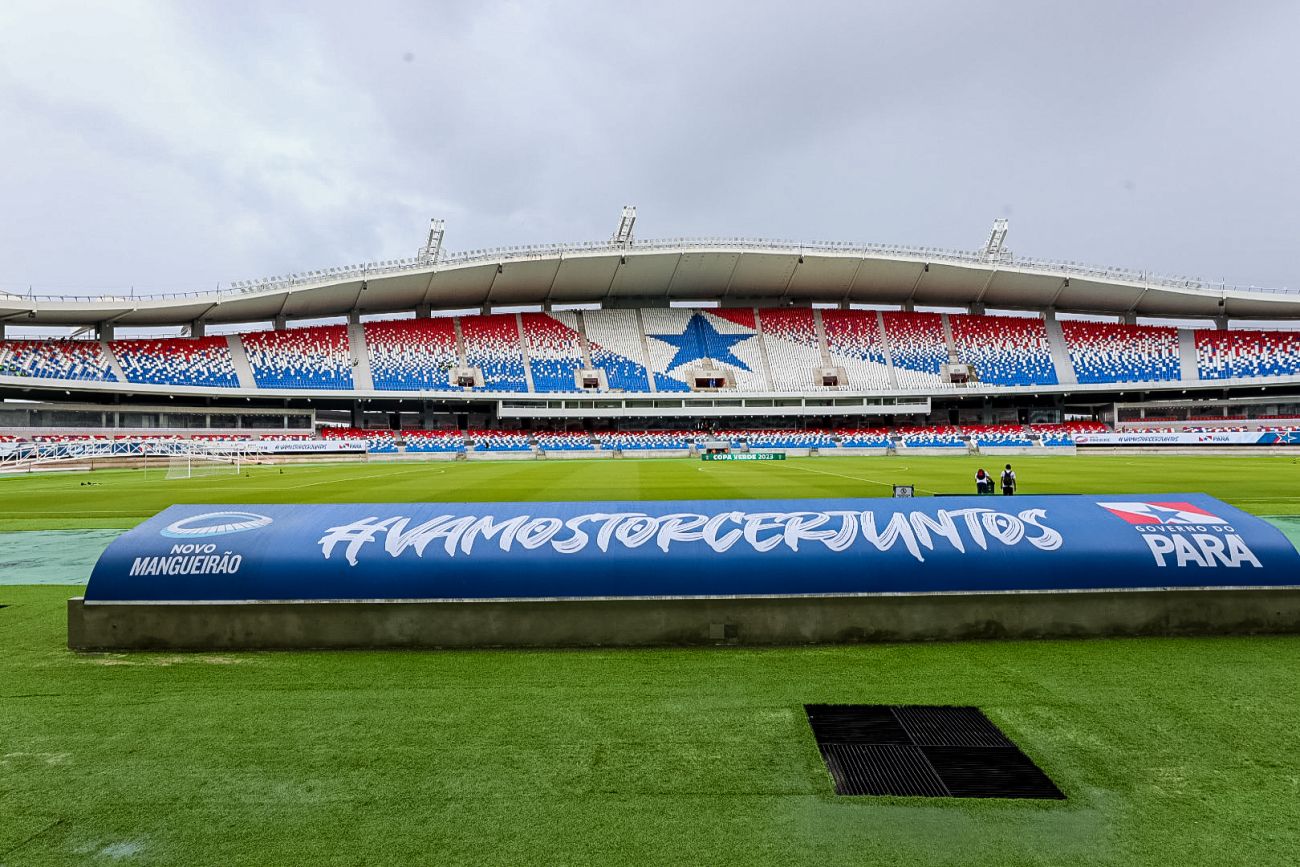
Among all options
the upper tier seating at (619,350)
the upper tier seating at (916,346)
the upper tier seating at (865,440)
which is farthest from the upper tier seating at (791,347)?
the upper tier seating at (619,350)

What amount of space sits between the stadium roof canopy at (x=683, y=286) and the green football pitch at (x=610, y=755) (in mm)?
60405

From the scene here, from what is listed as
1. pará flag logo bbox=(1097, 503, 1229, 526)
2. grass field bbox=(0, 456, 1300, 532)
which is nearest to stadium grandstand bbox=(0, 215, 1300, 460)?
grass field bbox=(0, 456, 1300, 532)

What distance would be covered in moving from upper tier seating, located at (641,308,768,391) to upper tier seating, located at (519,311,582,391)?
8.17 metres

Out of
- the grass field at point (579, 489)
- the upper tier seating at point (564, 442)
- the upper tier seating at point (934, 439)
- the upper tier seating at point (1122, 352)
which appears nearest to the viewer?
the grass field at point (579, 489)

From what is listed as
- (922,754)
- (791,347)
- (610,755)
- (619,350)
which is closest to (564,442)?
(619,350)

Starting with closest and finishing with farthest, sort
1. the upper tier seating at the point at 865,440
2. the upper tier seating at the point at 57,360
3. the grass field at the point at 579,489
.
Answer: the grass field at the point at 579,489
the upper tier seating at the point at 57,360
the upper tier seating at the point at 865,440

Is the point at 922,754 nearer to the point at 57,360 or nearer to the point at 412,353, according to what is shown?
the point at 412,353

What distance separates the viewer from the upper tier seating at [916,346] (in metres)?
71.2

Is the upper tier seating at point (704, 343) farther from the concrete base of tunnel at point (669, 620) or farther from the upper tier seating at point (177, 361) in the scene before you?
the concrete base of tunnel at point (669, 620)

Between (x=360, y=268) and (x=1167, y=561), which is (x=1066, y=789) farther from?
(x=360, y=268)

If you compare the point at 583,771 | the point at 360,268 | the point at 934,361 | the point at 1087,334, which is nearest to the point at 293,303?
the point at 360,268

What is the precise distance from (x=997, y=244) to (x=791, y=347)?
22.5 meters

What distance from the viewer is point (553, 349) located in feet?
235

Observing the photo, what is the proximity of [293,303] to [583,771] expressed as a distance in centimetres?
6907
